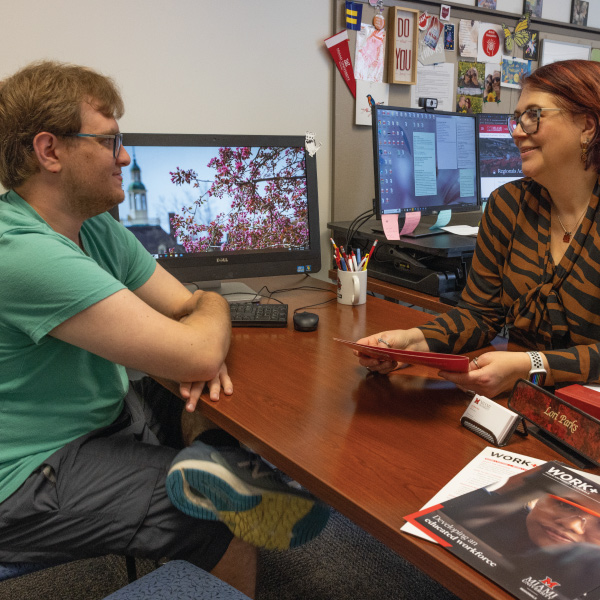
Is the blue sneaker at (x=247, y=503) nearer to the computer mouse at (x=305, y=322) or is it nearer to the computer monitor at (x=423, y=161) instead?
the computer mouse at (x=305, y=322)

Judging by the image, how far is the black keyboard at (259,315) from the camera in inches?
60.9

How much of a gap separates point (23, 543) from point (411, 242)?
138 centimetres

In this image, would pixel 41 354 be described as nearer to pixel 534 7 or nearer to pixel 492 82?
pixel 492 82

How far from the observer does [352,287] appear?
172 cm

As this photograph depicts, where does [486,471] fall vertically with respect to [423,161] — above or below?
below

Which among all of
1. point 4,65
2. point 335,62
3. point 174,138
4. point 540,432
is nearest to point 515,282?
point 540,432

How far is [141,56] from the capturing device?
1.95m

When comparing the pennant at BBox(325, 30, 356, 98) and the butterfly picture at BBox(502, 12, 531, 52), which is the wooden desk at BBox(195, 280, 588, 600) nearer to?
the pennant at BBox(325, 30, 356, 98)

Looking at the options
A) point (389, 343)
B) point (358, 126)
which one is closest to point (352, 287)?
point (389, 343)

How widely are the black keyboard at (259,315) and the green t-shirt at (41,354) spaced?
14.5 inches

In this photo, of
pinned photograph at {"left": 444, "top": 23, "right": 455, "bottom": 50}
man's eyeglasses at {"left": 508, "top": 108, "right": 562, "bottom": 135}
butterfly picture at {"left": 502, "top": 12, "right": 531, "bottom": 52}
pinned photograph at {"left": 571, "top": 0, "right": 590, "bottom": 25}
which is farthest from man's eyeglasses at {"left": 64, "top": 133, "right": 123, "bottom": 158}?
pinned photograph at {"left": 571, "top": 0, "right": 590, "bottom": 25}

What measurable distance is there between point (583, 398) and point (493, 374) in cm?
15

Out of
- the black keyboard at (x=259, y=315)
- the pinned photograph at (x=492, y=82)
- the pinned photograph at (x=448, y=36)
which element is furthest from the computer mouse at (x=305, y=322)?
the pinned photograph at (x=492, y=82)

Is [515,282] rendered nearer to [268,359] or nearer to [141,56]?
[268,359]
